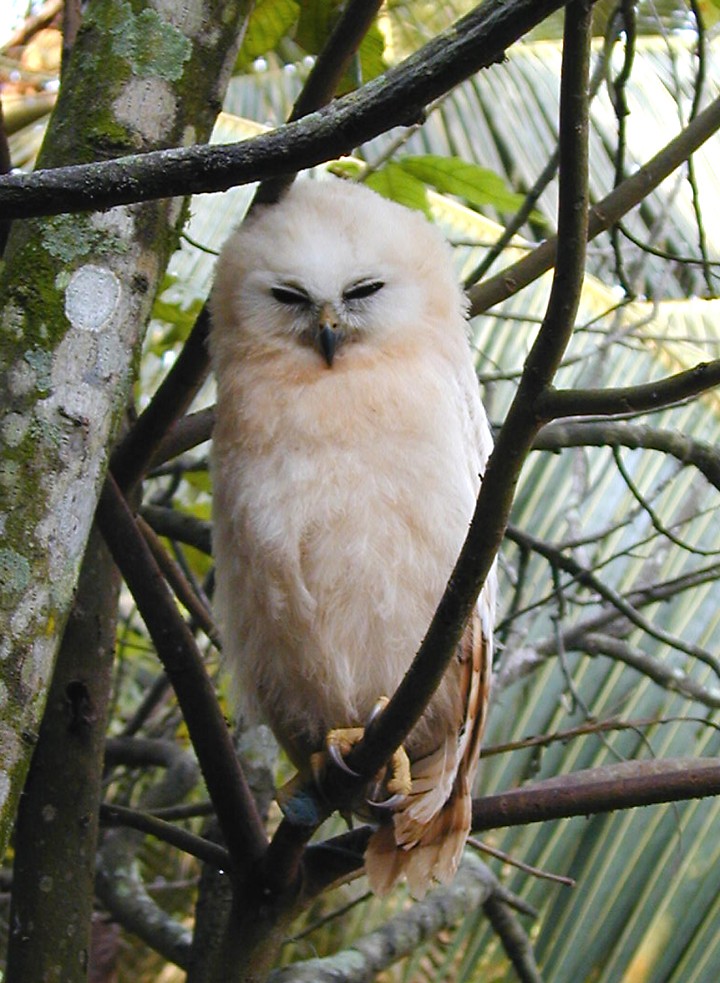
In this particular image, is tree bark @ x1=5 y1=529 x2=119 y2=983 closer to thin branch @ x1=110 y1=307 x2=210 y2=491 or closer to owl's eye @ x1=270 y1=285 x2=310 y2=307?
thin branch @ x1=110 y1=307 x2=210 y2=491

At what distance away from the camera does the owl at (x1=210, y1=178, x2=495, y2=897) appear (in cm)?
261

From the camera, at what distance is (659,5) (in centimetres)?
506

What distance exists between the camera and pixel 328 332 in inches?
111

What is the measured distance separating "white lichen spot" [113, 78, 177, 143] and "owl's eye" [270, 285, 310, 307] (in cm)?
81

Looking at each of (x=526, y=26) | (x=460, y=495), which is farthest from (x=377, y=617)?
(x=526, y=26)

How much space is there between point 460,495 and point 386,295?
57 cm

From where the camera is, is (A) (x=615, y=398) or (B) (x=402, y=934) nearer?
(A) (x=615, y=398)

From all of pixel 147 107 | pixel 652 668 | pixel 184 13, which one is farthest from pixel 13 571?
pixel 652 668

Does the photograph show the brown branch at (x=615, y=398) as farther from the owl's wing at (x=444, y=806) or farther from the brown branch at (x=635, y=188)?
the brown branch at (x=635, y=188)

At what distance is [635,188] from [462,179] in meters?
0.38

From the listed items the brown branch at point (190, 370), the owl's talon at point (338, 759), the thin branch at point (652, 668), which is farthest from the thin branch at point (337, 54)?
the thin branch at point (652, 668)

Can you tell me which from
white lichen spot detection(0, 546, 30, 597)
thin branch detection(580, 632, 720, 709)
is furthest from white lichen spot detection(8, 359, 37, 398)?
thin branch detection(580, 632, 720, 709)

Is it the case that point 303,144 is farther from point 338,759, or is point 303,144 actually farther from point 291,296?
point 291,296

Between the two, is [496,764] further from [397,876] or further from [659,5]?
[659,5]
